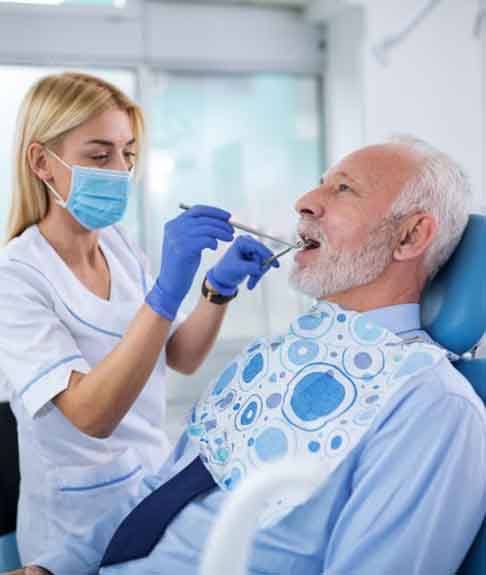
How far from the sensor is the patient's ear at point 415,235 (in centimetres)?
144

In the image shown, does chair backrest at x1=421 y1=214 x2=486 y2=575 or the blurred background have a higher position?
the blurred background

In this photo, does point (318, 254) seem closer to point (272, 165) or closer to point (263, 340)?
point (263, 340)

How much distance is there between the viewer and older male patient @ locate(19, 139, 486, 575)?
1.16 metres

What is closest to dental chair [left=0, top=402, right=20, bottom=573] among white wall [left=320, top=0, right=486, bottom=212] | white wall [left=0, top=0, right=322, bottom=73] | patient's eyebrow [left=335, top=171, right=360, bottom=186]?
patient's eyebrow [left=335, top=171, right=360, bottom=186]

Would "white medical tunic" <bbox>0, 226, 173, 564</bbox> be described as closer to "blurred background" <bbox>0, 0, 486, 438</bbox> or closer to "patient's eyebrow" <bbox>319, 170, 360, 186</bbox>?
"patient's eyebrow" <bbox>319, 170, 360, 186</bbox>

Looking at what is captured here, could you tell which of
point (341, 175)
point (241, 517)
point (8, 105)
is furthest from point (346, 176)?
point (8, 105)

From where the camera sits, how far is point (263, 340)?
1575mm

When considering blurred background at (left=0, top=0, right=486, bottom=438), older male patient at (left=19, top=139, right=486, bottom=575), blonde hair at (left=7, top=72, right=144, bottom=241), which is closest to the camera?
older male patient at (left=19, top=139, right=486, bottom=575)

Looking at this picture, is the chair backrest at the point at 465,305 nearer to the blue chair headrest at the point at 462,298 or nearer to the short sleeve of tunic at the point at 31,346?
the blue chair headrest at the point at 462,298

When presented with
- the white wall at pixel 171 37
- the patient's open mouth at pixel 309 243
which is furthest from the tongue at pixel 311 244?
the white wall at pixel 171 37

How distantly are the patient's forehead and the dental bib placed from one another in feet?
0.80

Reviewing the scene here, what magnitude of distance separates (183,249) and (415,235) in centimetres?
44

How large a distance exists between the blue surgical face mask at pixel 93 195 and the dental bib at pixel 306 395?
0.45 metres

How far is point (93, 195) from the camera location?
164 cm
